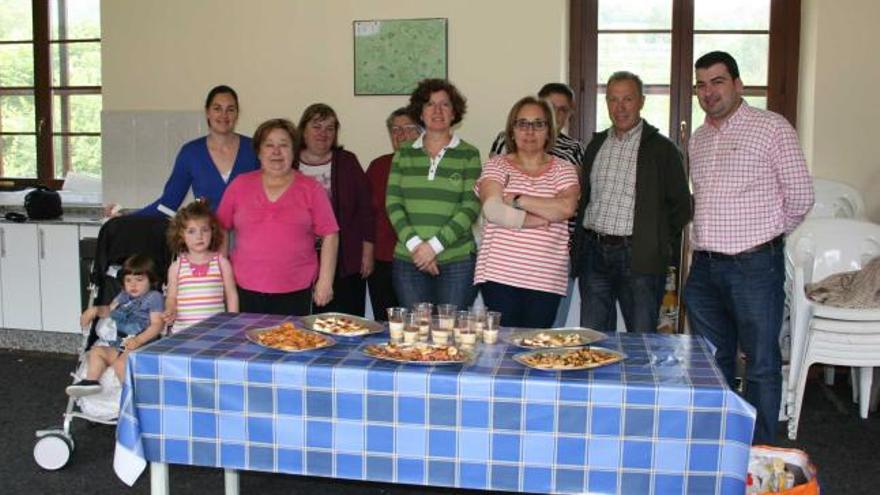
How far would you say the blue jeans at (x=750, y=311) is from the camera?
312cm

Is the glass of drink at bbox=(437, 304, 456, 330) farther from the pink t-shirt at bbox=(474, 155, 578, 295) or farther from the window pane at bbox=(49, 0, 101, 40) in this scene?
the window pane at bbox=(49, 0, 101, 40)

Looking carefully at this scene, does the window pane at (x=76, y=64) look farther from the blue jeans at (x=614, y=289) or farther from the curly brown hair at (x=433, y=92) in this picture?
the blue jeans at (x=614, y=289)

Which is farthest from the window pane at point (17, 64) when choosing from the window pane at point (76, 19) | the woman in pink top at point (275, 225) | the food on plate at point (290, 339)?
the food on plate at point (290, 339)

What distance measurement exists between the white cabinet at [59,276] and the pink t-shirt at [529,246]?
9.99 ft

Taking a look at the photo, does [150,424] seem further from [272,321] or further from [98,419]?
[98,419]

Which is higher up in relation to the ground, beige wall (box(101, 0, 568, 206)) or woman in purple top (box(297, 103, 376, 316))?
beige wall (box(101, 0, 568, 206))

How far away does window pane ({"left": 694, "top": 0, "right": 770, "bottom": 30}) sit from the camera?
5109 millimetres

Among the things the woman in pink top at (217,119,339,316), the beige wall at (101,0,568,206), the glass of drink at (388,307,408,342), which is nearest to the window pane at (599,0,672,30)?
the beige wall at (101,0,568,206)

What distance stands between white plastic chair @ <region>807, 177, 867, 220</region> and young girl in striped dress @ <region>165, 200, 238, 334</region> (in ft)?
10.5

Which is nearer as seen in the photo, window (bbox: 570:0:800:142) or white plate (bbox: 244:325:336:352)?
white plate (bbox: 244:325:336:352)

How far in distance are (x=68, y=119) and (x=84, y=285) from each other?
150 centimetres

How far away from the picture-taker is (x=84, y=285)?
17.1 feet

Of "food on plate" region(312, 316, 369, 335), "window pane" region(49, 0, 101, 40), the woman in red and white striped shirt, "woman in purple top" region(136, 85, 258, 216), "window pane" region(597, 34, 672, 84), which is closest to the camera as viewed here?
"food on plate" region(312, 316, 369, 335)

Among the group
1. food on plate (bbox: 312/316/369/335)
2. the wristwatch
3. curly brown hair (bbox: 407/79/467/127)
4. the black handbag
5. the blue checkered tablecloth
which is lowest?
the blue checkered tablecloth
